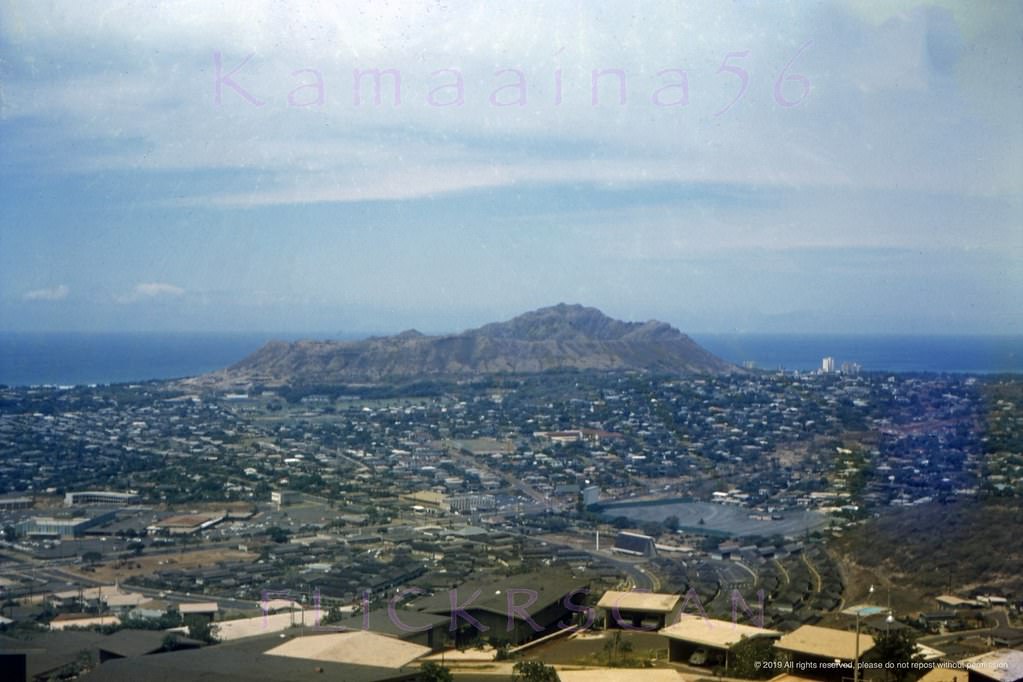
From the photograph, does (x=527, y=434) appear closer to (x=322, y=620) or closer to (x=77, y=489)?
(x=77, y=489)

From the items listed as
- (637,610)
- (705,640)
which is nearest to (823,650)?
(705,640)

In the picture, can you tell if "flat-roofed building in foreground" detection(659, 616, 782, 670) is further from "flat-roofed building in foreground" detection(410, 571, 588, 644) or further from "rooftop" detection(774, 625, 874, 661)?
"flat-roofed building in foreground" detection(410, 571, 588, 644)

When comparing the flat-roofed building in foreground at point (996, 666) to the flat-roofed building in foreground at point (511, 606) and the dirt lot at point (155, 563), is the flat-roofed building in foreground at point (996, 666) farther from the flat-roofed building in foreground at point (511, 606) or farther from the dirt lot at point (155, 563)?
the dirt lot at point (155, 563)

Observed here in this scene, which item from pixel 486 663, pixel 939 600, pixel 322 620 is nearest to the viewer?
pixel 486 663

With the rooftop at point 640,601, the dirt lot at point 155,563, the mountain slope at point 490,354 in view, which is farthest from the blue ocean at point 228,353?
the rooftop at point 640,601

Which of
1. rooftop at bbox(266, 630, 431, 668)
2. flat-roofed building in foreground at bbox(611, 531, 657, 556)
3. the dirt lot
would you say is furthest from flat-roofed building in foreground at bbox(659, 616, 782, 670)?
the dirt lot

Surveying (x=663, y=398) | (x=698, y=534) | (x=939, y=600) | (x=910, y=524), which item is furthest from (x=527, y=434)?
(x=939, y=600)

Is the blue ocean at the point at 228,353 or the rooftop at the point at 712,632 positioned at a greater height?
the blue ocean at the point at 228,353
